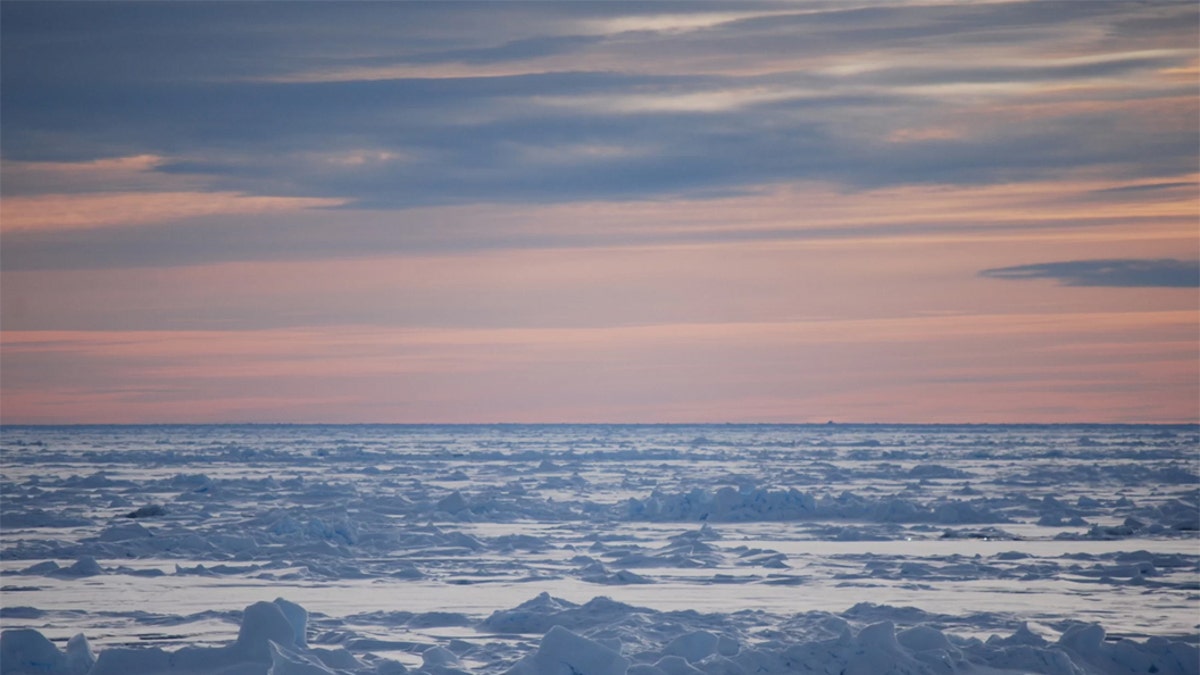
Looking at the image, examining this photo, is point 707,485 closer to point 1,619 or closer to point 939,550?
point 939,550

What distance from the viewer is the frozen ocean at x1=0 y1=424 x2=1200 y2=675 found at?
9.01 metres

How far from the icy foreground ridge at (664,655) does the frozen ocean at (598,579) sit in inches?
0.8

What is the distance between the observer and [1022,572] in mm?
14531

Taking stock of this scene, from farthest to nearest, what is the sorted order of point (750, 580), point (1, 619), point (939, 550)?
1. point (939, 550)
2. point (750, 580)
3. point (1, 619)

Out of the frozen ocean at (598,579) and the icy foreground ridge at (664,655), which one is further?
the frozen ocean at (598,579)

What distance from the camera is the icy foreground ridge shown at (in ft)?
28.3

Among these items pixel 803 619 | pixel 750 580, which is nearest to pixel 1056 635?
pixel 803 619

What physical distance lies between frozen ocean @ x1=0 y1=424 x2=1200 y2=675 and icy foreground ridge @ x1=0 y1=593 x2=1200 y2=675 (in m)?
0.02

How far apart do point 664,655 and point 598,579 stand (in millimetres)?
4945

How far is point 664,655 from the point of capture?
939 centimetres

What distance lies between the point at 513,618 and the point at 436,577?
372 centimetres

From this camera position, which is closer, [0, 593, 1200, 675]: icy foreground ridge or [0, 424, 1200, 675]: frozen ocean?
[0, 593, 1200, 675]: icy foreground ridge

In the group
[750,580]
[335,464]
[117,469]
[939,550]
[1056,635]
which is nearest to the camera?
[1056,635]

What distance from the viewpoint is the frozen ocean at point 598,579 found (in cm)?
901
